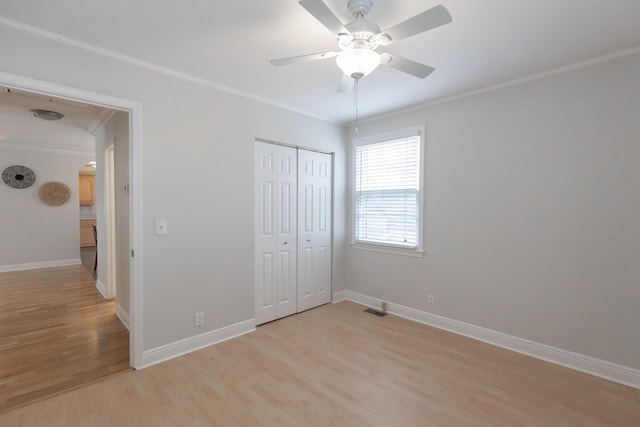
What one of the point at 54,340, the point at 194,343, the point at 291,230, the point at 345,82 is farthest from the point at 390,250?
the point at 54,340

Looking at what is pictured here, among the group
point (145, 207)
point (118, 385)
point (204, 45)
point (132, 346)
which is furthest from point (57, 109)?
point (118, 385)

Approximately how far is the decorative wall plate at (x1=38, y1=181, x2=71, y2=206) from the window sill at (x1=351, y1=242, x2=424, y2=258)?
6.33 metres

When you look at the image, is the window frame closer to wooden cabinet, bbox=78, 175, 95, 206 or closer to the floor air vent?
the floor air vent

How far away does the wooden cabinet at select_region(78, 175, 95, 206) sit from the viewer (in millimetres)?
8766

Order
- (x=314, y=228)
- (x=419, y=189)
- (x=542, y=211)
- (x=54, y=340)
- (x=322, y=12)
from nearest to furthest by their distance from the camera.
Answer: (x=322, y=12) → (x=542, y=211) → (x=54, y=340) → (x=419, y=189) → (x=314, y=228)

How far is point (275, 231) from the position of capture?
11.6 ft

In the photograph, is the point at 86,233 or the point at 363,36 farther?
the point at 86,233

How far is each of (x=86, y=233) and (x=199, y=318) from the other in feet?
26.6

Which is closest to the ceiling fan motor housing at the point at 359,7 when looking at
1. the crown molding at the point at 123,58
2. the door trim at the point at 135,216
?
the crown molding at the point at 123,58

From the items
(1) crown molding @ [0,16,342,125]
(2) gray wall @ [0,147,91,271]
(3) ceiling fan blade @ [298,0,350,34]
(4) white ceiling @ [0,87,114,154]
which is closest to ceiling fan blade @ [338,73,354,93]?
(3) ceiling fan blade @ [298,0,350,34]

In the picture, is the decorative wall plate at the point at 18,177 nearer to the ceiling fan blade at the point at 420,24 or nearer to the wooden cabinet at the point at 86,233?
the wooden cabinet at the point at 86,233

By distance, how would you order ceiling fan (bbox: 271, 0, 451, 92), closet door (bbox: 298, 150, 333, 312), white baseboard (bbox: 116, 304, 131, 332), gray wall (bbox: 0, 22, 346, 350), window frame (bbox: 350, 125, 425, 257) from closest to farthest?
ceiling fan (bbox: 271, 0, 451, 92) < gray wall (bbox: 0, 22, 346, 350) < white baseboard (bbox: 116, 304, 131, 332) < window frame (bbox: 350, 125, 425, 257) < closet door (bbox: 298, 150, 333, 312)

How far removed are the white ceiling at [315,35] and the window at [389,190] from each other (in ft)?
2.97

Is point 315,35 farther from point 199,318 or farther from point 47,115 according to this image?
point 47,115
